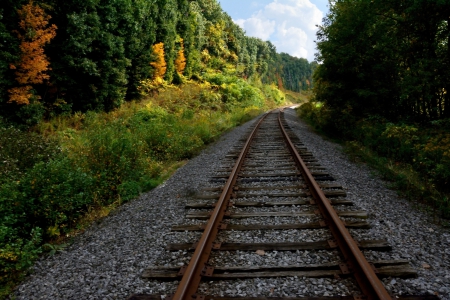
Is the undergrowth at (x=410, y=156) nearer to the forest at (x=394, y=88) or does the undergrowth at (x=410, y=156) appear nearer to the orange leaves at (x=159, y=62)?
the forest at (x=394, y=88)

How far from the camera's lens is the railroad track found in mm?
3041

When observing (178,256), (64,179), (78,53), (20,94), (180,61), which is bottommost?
(178,256)

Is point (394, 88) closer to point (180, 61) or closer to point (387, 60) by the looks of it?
point (387, 60)

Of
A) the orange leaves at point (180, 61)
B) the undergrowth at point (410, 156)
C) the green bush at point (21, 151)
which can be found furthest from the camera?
the orange leaves at point (180, 61)

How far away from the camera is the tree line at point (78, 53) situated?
11664 mm

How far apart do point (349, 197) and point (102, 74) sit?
566 inches

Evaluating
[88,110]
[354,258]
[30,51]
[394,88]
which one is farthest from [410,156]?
[88,110]

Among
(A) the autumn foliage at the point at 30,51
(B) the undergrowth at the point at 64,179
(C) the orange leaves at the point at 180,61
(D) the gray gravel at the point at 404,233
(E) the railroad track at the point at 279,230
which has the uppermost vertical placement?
(C) the orange leaves at the point at 180,61

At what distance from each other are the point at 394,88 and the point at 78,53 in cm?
1402

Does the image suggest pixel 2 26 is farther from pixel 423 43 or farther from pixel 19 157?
pixel 423 43

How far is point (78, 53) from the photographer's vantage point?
45.5 ft

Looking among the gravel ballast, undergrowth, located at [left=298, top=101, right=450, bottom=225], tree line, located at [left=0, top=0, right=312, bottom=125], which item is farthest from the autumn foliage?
undergrowth, located at [left=298, top=101, right=450, bottom=225]

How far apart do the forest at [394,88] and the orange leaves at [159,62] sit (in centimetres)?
1246

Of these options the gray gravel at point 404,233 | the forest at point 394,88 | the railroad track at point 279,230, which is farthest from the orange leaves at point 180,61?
the gray gravel at point 404,233
